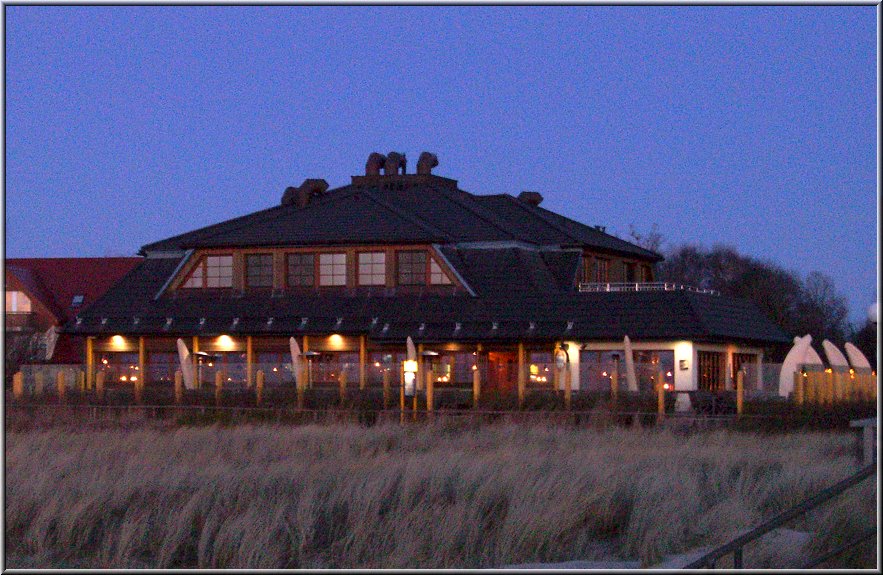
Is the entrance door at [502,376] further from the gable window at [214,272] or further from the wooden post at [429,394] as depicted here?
the gable window at [214,272]

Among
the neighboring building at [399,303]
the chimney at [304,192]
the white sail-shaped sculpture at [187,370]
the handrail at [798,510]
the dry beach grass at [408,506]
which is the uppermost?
the chimney at [304,192]

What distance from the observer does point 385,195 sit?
59.7 metres

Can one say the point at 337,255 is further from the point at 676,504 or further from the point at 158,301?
the point at 676,504

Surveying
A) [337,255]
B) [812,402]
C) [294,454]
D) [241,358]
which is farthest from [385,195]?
[294,454]

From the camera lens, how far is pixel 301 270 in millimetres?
53406

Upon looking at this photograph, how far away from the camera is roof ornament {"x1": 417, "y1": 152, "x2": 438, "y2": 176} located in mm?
62688

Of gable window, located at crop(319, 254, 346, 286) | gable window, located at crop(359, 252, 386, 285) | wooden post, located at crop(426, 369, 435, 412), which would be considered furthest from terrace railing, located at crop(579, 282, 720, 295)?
wooden post, located at crop(426, 369, 435, 412)

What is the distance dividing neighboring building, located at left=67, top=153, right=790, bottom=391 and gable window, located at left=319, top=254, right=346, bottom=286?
49 mm

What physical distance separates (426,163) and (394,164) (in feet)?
4.66

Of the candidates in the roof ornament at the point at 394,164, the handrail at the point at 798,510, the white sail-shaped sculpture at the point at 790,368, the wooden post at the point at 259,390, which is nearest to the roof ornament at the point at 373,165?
the roof ornament at the point at 394,164

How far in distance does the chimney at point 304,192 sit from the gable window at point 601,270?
1221 cm

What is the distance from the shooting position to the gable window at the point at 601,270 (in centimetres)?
5547

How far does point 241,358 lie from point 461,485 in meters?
32.6

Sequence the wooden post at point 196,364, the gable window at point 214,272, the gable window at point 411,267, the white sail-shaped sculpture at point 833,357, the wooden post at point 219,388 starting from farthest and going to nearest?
the gable window at point 214,272
the gable window at point 411,267
the wooden post at point 196,364
the white sail-shaped sculpture at point 833,357
the wooden post at point 219,388
